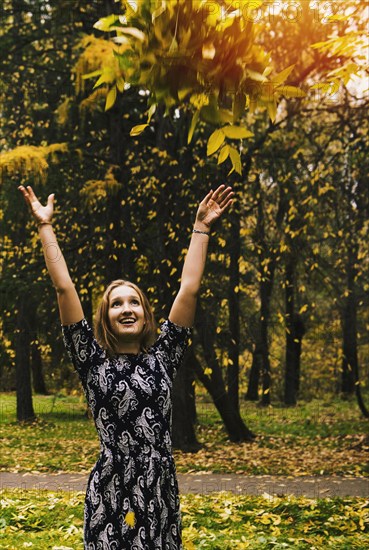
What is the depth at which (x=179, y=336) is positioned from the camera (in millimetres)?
2850

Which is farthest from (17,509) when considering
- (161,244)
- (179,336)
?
(161,244)

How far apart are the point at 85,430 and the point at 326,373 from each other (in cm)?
1297

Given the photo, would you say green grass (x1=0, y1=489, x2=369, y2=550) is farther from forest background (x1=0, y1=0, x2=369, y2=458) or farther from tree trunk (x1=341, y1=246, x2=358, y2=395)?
tree trunk (x1=341, y1=246, x2=358, y2=395)

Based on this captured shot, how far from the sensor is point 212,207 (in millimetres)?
3057

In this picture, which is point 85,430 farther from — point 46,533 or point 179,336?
point 179,336

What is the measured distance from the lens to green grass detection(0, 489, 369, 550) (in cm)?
550

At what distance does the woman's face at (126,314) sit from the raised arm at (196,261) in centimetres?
15

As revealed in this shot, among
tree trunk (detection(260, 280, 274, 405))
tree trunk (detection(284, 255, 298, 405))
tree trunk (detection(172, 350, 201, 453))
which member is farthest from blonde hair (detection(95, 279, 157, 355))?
tree trunk (detection(284, 255, 298, 405))

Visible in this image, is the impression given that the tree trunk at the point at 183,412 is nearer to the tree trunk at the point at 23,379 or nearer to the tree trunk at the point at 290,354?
the tree trunk at the point at 290,354

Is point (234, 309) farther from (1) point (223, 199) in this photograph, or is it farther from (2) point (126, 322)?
(2) point (126, 322)

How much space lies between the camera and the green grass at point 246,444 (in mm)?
11414

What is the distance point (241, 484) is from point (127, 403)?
7434 millimetres

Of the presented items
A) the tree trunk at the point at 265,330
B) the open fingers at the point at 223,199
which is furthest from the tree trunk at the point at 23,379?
the open fingers at the point at 223,199

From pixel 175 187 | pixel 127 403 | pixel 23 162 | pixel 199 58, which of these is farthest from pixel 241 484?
pixel 199 58
